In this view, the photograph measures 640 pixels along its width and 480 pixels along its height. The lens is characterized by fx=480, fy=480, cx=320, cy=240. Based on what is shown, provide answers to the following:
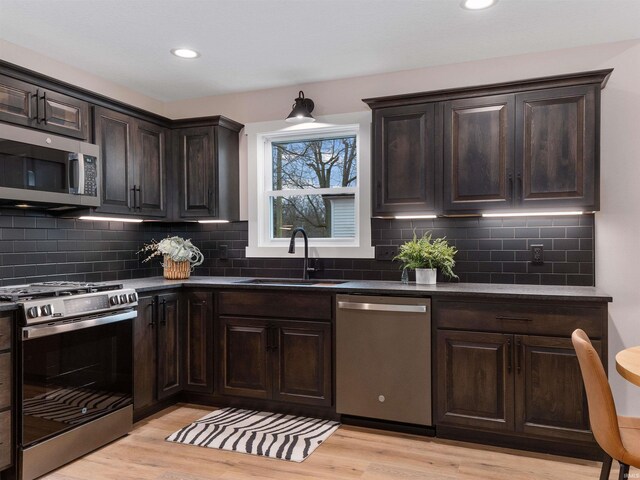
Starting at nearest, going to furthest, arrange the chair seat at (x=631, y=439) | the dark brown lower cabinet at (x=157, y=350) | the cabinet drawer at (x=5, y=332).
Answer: the chair seat at (x=631, y=439) → the cabinet drawer at (x=5, y=332) → the dark brown lower cabinet at (x=157, y=350)

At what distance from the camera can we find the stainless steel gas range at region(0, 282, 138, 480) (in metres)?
2.42

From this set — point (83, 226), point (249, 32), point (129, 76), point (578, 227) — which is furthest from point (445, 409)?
point (129, 76)

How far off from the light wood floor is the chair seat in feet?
2.56

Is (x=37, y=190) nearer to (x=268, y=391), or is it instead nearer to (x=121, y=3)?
(x=121, y=3)

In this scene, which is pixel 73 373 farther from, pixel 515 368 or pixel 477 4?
pixel 477 4

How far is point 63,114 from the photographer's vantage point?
3.08 meters

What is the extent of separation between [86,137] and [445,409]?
293 centimetres

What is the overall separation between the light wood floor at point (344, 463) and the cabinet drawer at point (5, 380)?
49cm

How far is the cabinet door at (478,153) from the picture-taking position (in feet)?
10.2

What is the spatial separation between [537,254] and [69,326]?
2966 mm

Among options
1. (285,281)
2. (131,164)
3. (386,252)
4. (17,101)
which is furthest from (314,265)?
(17,101)

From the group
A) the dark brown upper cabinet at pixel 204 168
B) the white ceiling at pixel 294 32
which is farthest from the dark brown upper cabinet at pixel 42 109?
the dark brown upper cabinet at pixel 204 168

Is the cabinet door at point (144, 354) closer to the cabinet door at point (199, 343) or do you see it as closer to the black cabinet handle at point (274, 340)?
the cabinet door at point (199, 343)

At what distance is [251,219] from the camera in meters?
4.18
